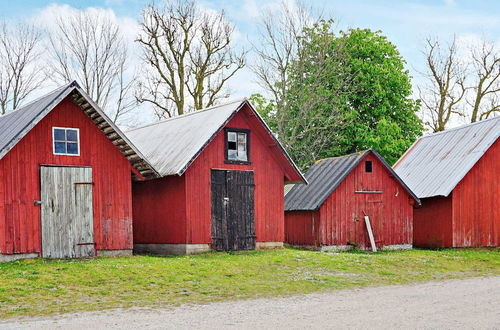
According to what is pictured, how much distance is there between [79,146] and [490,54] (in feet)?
127

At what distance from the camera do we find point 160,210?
2681 cm

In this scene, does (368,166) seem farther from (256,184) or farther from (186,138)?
(186,138)

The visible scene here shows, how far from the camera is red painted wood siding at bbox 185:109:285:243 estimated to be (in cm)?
2562

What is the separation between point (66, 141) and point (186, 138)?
18.7ft

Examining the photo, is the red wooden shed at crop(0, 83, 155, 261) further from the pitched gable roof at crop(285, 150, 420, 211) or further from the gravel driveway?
the gravel driveway

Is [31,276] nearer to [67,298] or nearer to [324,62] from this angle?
[67,298]

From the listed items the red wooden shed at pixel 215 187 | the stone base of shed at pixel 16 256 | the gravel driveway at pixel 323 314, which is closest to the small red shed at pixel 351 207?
the red wooden shed at pixel 215 187

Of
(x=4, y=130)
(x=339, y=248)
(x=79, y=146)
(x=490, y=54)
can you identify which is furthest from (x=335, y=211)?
(x=490, y=54)

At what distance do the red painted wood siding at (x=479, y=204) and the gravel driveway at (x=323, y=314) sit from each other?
1501 centimetres

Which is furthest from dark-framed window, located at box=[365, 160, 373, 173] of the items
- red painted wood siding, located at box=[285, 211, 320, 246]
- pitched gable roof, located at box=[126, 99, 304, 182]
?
pitched gable roof, located at box=[126, 99, 304, 182]

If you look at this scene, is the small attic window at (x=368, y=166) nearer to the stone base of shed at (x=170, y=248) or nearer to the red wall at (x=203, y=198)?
the red wall at (x=203, y=198)

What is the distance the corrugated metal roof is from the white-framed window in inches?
673

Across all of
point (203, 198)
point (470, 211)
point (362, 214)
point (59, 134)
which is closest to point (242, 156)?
point (203, 198)

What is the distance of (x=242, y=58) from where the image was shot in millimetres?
43750
